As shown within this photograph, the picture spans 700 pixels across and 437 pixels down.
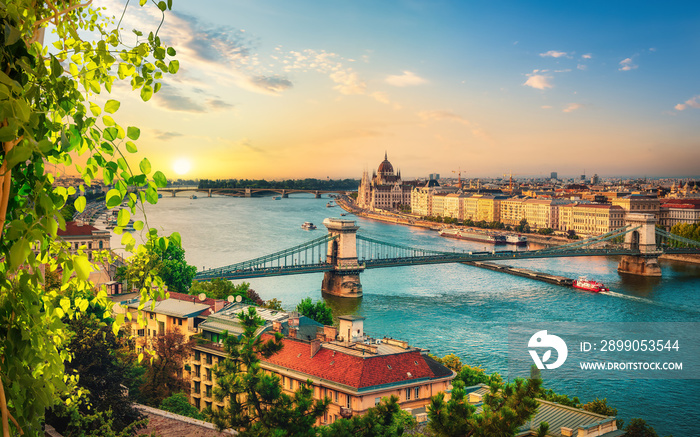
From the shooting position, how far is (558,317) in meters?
20.8

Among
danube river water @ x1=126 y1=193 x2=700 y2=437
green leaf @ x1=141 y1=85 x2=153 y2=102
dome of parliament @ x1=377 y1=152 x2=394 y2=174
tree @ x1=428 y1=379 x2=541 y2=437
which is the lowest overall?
danube river water @ x1=126 y1=193 x2=700 y2=437

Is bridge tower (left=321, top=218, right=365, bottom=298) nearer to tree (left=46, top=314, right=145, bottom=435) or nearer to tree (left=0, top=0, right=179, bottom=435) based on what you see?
tree (left=46, top=314, right=145, bottom=435)

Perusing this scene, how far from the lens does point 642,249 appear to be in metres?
33.0

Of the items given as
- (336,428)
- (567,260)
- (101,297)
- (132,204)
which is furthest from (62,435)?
(567,260)

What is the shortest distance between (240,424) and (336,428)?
117 centimetres

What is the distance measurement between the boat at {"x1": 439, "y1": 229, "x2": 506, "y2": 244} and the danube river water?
5276 mm

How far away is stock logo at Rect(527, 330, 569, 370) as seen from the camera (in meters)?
15.2

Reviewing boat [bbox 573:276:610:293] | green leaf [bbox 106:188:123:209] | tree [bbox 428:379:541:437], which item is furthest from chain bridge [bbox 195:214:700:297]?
green leaf [bbox 106:188:123:209]

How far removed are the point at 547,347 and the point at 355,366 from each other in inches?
353

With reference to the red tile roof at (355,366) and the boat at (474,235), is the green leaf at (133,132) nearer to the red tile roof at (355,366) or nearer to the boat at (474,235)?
the red tile roof at (355,366)

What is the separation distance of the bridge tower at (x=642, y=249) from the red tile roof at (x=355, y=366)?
82.0 ft

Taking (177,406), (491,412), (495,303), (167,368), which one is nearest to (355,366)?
(177,406)

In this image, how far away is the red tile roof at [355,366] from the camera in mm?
10039

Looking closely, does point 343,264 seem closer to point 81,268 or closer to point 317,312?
point 317,312
